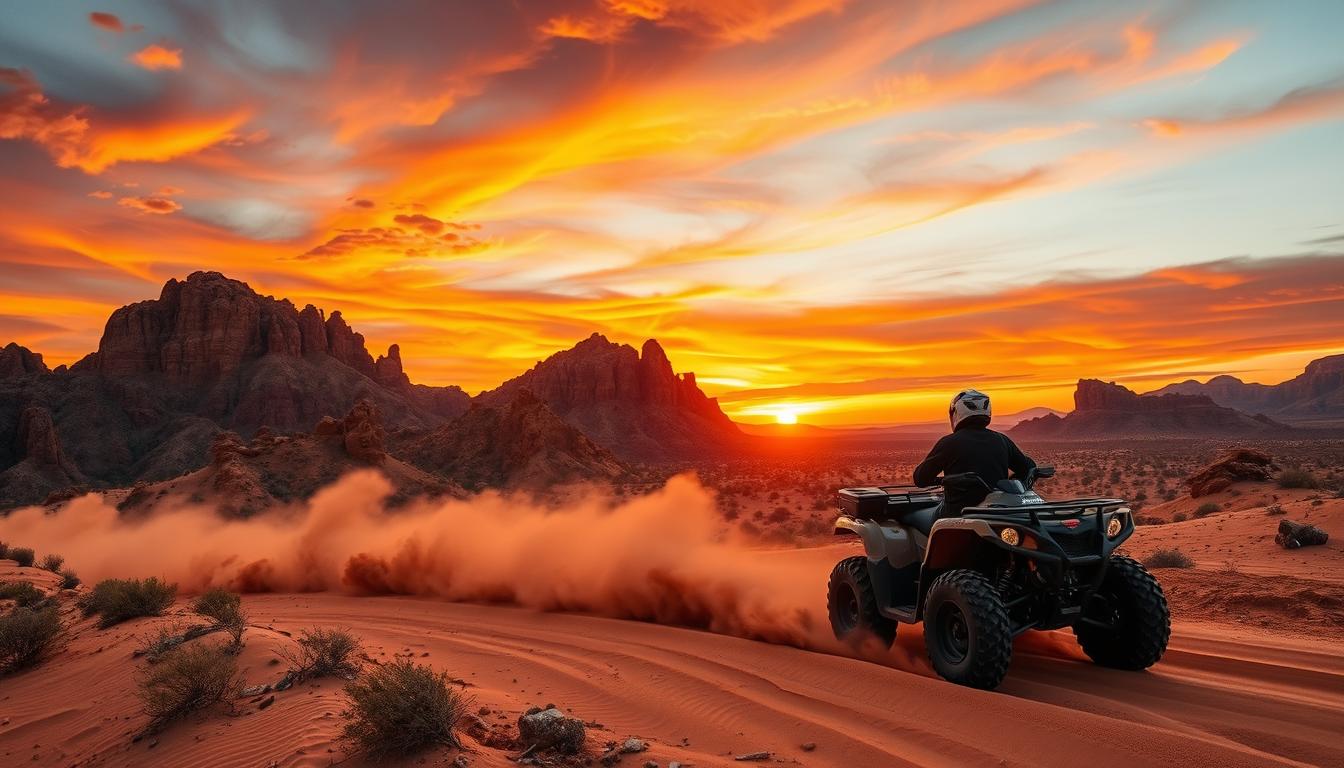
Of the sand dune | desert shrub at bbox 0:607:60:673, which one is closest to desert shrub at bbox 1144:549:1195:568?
the sand dune

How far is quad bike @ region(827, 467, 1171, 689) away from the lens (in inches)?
240

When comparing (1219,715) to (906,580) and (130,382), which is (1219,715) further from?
(130,382)

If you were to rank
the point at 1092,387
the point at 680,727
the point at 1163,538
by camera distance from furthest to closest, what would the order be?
the point at 1092,387, the point at 1163,538, the point at 680,727

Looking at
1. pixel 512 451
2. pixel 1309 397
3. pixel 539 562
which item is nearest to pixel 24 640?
pixel 539 562

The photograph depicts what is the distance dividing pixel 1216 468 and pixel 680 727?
89.2 ft

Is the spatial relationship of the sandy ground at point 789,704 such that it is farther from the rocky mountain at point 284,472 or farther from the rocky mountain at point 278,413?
the rocky mountain at point 278,413

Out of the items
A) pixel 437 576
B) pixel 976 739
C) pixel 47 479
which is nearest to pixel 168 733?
pixel 976 739

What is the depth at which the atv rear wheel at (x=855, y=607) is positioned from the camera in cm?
780

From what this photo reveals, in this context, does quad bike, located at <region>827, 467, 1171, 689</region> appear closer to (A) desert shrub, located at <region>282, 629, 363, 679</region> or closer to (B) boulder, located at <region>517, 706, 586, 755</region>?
(B) boulder, located at <region>517, 706, 586, 755</region>

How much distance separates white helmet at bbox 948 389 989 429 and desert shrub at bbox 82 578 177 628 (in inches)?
512

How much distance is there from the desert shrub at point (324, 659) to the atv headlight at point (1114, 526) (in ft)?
23.5

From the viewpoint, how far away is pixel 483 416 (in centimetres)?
5747

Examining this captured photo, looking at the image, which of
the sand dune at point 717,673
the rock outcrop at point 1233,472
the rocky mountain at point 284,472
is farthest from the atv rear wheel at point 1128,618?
the rocky mountain at point 284,472

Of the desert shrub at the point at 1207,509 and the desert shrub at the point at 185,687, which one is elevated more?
the desert shrub at the point at 185,687
